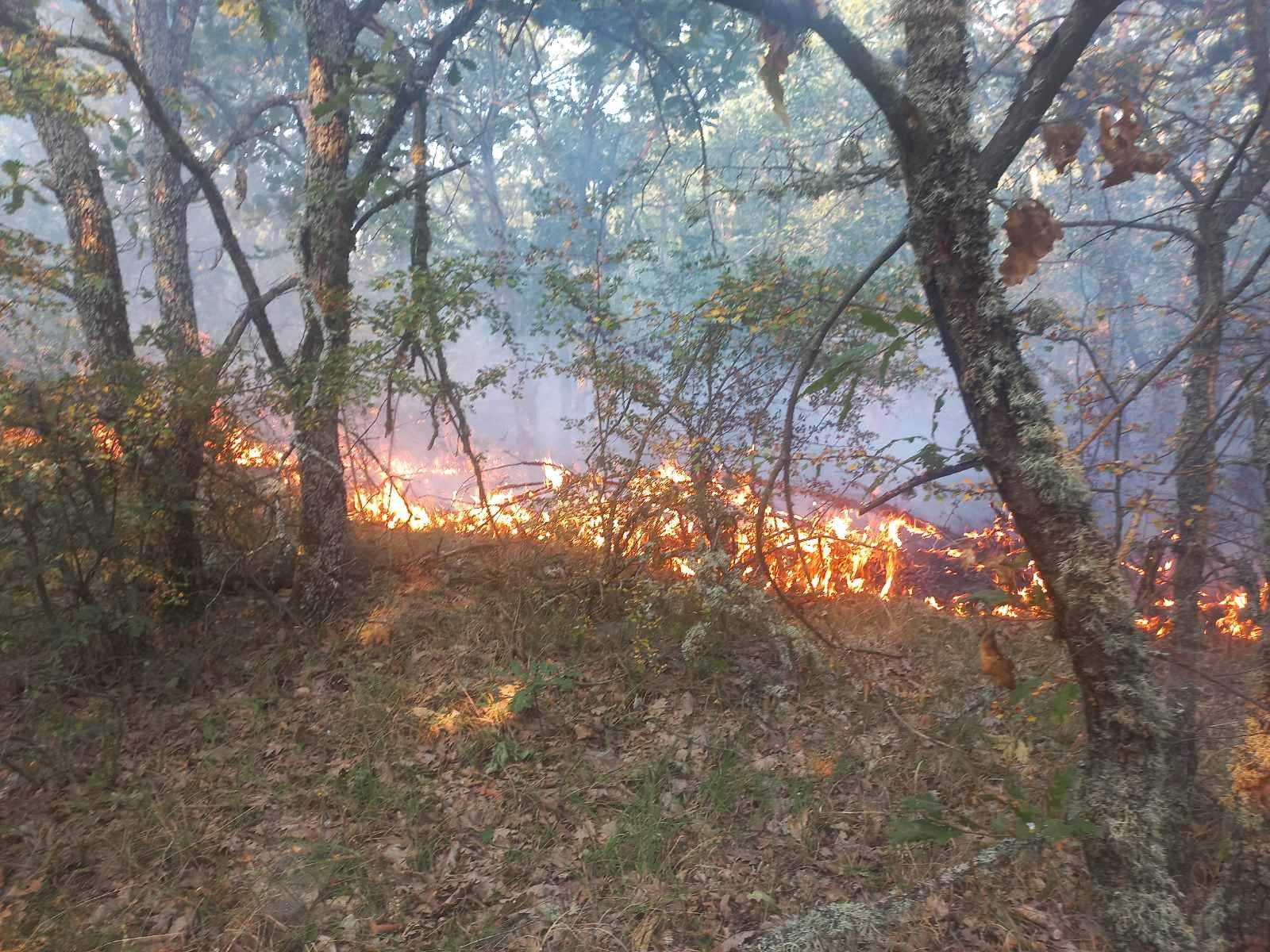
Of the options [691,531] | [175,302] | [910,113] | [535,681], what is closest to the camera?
[910,113]

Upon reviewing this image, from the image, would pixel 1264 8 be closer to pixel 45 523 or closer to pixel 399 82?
pixel 399 82

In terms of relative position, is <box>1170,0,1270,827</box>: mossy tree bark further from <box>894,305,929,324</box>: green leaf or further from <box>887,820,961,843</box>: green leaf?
<box>894,305,929,324</box>: green leaf

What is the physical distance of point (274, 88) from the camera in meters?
16.3

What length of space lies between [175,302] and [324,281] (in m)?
2.63

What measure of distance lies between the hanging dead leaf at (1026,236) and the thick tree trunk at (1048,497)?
75 millimetres

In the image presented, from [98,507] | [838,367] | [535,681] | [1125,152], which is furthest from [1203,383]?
[98,507]

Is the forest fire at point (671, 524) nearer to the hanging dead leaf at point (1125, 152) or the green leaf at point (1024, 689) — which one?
the green leaf at point (1024, 689)

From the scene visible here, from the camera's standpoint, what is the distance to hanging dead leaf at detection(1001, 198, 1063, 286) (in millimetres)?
2477

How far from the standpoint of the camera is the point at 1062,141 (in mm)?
2699

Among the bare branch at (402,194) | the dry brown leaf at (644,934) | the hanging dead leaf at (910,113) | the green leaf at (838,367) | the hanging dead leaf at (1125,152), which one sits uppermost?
the bare branch at (402,194)

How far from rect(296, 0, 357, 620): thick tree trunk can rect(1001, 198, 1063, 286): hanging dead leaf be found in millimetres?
4912

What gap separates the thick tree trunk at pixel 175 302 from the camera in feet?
18.4

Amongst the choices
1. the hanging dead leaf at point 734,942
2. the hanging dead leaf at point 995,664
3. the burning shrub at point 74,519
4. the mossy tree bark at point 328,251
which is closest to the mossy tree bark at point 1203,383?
the hanging dead leaf at point 995,664

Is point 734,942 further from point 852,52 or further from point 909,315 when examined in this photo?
point 852,52
